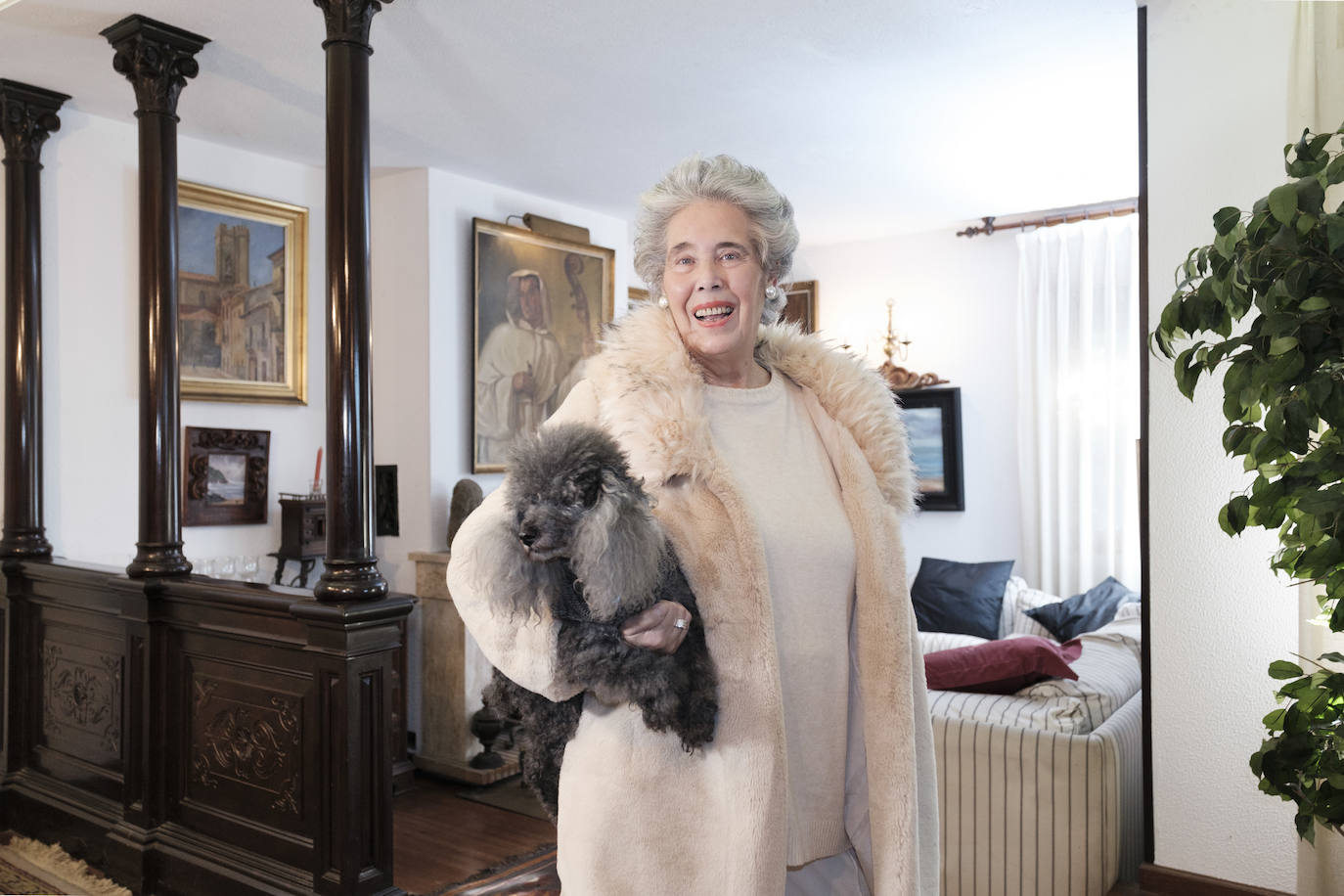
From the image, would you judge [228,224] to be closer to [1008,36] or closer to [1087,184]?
[1008,36]

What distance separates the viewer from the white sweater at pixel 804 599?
1.34 meters

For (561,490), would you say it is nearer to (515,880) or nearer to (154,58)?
(515,880)

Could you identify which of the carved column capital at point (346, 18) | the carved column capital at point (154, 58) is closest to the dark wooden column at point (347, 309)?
the carved column capital at point (346, 18)

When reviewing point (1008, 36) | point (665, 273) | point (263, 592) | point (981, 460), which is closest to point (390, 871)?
point (263, 592)

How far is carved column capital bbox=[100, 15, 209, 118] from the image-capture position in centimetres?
328

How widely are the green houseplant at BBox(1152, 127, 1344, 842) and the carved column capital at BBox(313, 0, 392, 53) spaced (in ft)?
8.11

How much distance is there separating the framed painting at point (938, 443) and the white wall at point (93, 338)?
4.18 m

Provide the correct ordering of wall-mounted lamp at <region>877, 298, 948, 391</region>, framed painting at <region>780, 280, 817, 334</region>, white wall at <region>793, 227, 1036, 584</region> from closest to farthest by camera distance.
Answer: white wall at <region>793, 227, 1036, 584</region>, wall-mounted lamp at <region>877, 298, 948, 391</region>, framed painting at <region>780, 280, 817, 334</region>

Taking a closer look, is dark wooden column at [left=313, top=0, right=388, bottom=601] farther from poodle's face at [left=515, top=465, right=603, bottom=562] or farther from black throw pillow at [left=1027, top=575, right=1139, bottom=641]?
black throw pillow at [left=1027, top=575, right=1139, bottom=641]

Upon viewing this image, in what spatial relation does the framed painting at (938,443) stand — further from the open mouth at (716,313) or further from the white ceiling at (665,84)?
the open mouth at (716,313)

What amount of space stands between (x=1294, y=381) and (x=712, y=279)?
782 mm

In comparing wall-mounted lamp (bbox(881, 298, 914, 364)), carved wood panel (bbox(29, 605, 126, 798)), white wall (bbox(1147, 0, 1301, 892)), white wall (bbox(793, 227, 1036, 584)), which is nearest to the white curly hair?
Answer: white wall (bbox(1147, 0, 1301, 892))

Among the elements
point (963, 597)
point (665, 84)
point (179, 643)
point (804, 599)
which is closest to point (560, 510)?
point (804, 599)

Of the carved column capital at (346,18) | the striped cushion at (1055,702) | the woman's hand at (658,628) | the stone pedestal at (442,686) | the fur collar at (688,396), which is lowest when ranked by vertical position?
the stone pedestal at (442,686)
